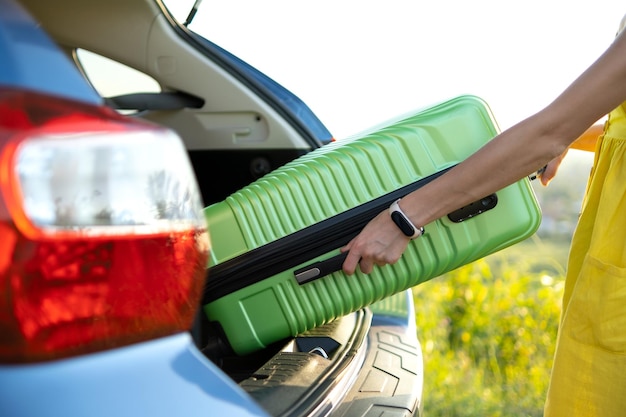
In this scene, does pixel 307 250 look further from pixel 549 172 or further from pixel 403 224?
pixel 549 172

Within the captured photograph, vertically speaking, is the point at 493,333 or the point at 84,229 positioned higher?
the point at 84,229

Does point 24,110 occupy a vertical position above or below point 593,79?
above

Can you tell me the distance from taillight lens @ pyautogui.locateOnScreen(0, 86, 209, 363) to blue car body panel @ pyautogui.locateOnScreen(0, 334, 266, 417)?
0.06 ft

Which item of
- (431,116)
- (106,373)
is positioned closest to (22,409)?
(106,373)

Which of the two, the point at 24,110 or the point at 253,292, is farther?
the point at 253,292

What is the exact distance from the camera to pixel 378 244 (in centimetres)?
162

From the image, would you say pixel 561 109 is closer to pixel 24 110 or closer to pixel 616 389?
pixel 616 389

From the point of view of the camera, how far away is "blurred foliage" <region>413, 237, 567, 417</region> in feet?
10.5

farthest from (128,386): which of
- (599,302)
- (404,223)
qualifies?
(599,302)

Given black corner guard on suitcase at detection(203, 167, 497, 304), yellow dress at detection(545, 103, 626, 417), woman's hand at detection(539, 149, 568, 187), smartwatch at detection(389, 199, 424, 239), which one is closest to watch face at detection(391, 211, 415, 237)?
smartwatch at detection(389, 199, 424, 239)

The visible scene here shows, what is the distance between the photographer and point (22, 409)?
768mm

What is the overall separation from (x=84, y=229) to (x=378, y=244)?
0.87 metres

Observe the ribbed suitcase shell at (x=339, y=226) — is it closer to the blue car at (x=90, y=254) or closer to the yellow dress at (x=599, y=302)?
the yellow dress at (x=599, y=302)

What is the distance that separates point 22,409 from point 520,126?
1.02m
